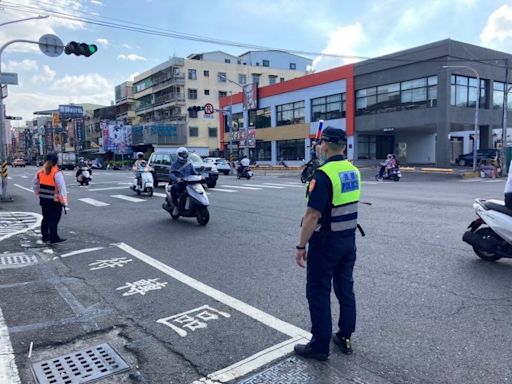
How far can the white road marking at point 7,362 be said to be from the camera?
3.26 metres

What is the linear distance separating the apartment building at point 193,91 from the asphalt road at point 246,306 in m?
59.2

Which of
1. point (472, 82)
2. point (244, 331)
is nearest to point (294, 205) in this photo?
point (244, 331)

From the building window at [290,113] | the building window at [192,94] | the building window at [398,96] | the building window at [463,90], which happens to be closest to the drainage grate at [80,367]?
the building window at [398,96]

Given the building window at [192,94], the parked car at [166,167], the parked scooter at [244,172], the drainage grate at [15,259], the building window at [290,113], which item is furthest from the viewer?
the building window at [192,94]

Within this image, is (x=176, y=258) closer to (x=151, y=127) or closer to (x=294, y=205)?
(x=294, y=205)

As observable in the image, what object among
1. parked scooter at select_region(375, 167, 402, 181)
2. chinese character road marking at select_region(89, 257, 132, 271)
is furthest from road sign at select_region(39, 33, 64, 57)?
parked scooter at select_region(375, 167, 402, 181)

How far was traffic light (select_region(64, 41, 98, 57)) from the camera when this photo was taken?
14.9 m

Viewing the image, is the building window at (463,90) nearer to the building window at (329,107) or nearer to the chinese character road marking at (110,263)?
the building window at (329,107)

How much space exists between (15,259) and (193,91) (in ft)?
215

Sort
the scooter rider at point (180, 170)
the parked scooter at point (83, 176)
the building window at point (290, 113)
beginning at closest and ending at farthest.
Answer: the scooter rider at point (180, 170) < the parked scooter at point (83, 176) < the building window at point (290, 113)

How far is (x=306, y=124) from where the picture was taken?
4681 centimetres

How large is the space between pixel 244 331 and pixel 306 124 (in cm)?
4406

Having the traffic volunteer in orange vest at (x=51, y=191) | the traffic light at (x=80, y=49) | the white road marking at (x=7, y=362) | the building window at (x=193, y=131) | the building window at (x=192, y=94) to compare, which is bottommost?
the white road marking at (x=7, y=362)

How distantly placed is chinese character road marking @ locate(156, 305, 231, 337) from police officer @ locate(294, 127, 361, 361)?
1.10 m
